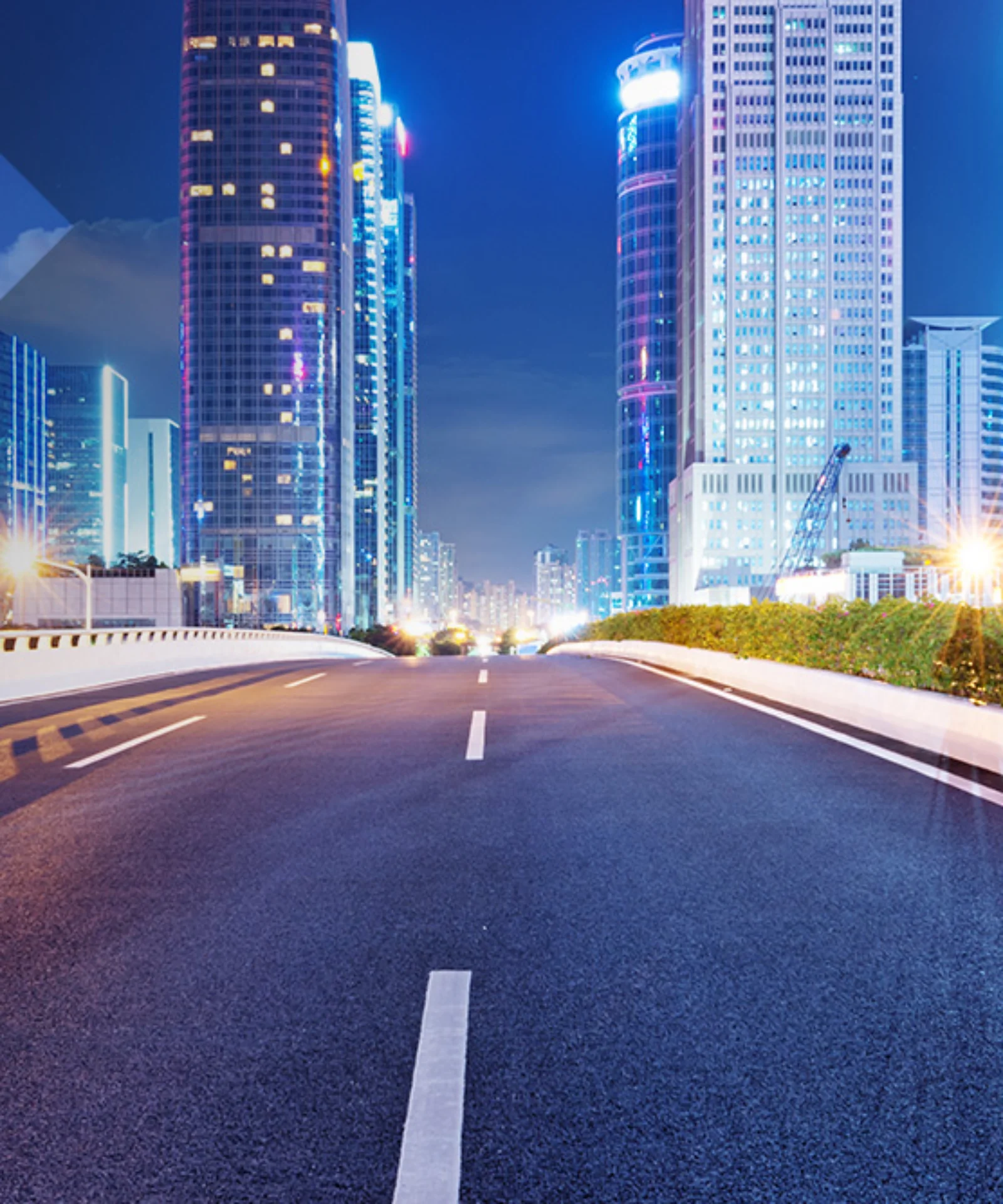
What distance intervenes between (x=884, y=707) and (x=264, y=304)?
535 feet

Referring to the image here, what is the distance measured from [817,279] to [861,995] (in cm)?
16678

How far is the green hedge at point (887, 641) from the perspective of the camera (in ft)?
30.4

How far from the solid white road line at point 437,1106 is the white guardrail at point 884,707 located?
5927 mm

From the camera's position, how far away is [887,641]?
11484 mm

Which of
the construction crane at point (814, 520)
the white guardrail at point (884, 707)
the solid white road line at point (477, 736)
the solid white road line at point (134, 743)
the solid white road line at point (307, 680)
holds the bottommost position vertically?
the solid white road line at point (307, 680)

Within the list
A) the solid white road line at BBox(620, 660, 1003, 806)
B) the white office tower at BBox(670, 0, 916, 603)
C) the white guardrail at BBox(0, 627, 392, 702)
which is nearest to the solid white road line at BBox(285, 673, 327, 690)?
the white guardrail at BBox(0, 627, 392, 702)

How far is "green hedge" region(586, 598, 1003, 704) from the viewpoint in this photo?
30.4ft

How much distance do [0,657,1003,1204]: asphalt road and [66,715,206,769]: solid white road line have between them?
760 mm

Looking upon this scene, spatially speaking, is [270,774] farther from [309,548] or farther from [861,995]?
[309,548]

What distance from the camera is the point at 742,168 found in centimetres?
15100

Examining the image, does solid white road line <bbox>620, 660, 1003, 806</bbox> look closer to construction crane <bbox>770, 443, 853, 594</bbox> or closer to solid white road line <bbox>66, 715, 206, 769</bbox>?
solid white road line <bbox>66, 715, 206, 769</bbox>

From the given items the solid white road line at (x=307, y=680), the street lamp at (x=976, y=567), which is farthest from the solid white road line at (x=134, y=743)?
the street lamp at (x=976, y=567)

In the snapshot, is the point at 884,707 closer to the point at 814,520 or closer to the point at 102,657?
the point at 102,657

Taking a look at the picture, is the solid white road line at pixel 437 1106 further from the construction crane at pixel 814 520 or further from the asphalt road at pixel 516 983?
the construction crane at pixel 814 520
